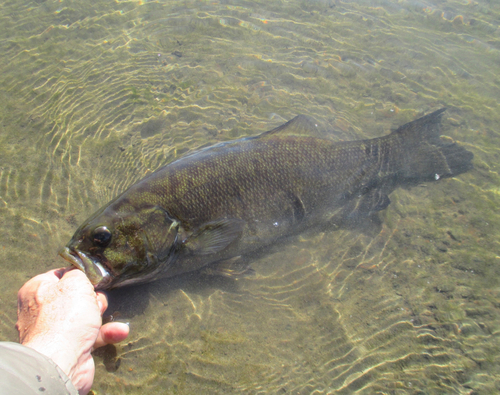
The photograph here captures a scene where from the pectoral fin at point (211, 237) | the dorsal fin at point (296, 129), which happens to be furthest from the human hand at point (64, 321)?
the dorsal fin at point (296, 129)

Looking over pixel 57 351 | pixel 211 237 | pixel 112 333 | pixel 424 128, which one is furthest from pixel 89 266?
pixel 424 128

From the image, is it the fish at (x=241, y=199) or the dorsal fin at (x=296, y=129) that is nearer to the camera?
the fish at (x=241, y=199)

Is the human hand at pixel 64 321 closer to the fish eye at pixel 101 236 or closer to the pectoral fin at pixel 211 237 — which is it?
the fish eye at pixel 101 236

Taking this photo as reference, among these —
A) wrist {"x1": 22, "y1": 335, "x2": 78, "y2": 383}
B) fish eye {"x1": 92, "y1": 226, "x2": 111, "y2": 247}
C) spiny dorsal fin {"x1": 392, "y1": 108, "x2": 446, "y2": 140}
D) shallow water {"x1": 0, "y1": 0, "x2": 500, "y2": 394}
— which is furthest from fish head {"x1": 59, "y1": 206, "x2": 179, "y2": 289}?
spiny dorsal fin {"x1": 392, "y1": 108, "x2": 446, "y2": 140}

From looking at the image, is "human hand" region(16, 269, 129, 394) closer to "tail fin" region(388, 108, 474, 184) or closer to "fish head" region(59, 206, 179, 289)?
"fish head" region(59, 206, 179, 289)

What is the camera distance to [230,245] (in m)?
3.34

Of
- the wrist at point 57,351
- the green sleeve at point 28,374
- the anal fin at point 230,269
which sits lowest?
the anal fin at point 230,269

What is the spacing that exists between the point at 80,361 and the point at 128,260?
910mm

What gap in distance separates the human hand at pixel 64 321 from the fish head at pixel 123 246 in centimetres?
27

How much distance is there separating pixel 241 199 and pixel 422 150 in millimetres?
2520

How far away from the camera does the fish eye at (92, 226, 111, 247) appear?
2.67 metres

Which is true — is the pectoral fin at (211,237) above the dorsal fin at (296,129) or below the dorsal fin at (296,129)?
below

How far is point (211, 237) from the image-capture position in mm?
3129

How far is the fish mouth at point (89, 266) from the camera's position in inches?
100
